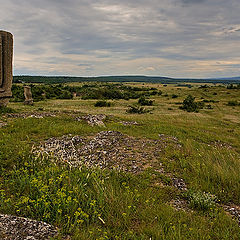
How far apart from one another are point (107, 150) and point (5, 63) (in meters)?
8.94

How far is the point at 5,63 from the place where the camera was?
41.3 feet

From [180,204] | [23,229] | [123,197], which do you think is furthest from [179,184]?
[23,229]

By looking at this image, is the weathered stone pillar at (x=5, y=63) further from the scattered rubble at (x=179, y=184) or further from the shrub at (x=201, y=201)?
the shrub at (x=201, y=201)

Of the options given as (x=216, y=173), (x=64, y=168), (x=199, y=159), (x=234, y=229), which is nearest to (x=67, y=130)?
(x=64, y=168)

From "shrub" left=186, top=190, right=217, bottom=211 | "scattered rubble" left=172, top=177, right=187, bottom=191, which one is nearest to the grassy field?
"shrub" left=186, top=190, right=217, bottom=211

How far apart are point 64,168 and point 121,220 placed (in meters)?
2.34

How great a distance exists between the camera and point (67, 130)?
31.5 ft

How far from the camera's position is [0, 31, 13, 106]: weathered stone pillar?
12391 mm

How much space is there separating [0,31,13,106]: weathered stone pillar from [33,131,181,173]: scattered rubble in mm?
6659

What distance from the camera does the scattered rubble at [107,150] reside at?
21.1 feet

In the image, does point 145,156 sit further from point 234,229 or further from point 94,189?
point 234,229

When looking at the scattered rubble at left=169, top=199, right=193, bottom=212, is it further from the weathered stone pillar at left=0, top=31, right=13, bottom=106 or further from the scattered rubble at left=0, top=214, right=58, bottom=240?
the weathered stone pillar at left=0, top=31, right=13, bottom=106

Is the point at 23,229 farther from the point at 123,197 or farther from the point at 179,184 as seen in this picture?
the point at 179,184

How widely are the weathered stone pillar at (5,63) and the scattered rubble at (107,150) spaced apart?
6659 millimetres
